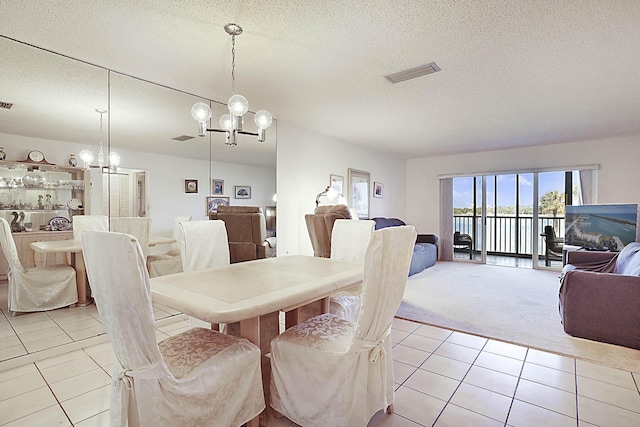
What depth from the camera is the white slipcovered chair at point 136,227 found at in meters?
2.98

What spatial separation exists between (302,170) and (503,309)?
3.05 metres

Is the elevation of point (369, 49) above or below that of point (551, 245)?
above

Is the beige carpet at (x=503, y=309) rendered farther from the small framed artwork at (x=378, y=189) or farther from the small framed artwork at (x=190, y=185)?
the small framed artwork at (x=190, y=185)

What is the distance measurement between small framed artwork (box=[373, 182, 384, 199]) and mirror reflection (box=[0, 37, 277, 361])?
3437 mm

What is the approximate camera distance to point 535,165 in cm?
608

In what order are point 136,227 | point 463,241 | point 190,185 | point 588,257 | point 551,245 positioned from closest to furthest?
point 136,227
point 190,185
point 588,257
point 551,245
point 463,241

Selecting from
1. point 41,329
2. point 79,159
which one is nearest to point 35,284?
point 41,329

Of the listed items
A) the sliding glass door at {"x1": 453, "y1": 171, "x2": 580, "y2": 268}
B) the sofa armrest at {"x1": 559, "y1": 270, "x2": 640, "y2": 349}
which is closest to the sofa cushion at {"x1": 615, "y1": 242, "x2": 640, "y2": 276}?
the sofa armrest at {"x1": 559, "y1": 270, "x2": 640, "y2": 349}

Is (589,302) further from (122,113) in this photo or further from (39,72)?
(39,72)

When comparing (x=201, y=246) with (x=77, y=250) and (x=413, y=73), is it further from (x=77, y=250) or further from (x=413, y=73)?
(x=413, y=73)

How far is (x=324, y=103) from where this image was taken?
3646mm

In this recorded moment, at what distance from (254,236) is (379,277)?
258cm

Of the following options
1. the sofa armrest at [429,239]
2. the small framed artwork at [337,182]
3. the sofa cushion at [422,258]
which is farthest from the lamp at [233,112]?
the sofa armrest at [429,239]

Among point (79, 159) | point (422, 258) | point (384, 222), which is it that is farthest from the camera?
point (384, 222)
